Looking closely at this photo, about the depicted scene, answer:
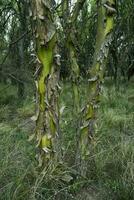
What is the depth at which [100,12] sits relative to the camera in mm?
4828

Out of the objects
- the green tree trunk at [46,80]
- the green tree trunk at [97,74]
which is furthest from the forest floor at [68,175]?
the green tree trunk at [46,80]

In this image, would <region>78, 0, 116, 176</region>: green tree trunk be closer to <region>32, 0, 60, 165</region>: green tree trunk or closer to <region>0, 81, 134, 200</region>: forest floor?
<region>0, 81, 134, 200</region>: forest floor

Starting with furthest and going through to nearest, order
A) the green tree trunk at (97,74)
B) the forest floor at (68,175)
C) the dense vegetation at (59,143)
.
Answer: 1. the green tree trunk at (97,74)
2. the dense vegetation at (59,143)
3. the forest floor at (68,175)

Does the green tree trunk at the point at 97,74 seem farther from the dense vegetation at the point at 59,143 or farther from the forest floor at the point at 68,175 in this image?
the forest floor at the point at 68,175

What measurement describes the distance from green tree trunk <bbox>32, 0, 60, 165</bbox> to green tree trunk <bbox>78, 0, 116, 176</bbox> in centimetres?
43

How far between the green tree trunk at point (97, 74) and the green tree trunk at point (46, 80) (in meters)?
0.43

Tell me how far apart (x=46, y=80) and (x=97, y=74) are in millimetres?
665

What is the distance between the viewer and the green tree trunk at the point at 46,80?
439cm

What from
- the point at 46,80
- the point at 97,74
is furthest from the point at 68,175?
the point at 97,74

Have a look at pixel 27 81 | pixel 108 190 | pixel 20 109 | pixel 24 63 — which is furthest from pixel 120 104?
pixel 108 190

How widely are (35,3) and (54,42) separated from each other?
0.44 metres

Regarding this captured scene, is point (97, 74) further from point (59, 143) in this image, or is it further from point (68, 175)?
point (68, 175)

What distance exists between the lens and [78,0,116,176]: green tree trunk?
481 cm

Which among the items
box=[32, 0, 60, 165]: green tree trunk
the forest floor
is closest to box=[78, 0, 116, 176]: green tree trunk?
the forest floor
